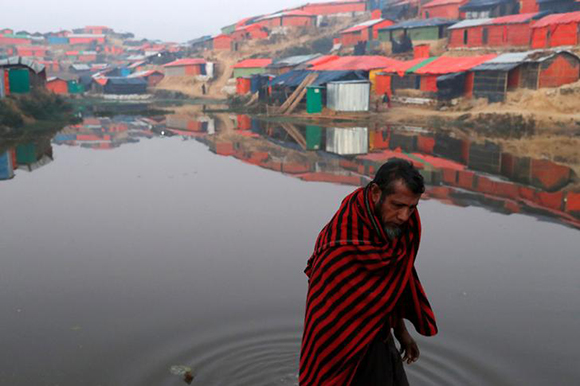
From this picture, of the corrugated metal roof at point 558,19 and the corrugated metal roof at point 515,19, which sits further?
the corrugated metal roof at point 515,19

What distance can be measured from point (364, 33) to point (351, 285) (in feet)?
180

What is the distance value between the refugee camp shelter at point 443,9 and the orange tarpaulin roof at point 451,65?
1710 cm

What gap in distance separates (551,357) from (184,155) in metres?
14.2

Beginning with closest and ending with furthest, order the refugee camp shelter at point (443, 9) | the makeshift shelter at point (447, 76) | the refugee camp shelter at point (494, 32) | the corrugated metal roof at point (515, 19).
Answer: the makeshift shelter at point (447, 76), the corrugated metal roof at point (515, 19), the refugee camp shelter at point (494, 32), the refugee camp shelter at point (443, 9)

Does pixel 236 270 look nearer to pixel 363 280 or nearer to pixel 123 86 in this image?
pixel 363 280

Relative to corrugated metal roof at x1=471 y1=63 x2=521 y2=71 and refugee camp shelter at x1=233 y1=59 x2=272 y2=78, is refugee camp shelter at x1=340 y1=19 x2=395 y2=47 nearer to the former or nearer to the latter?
refugee camp shelter at x1=233 y1=59 x2=272 y2=78

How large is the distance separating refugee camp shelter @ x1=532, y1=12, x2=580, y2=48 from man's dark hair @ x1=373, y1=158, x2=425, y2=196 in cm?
3470

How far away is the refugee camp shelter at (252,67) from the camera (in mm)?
57469

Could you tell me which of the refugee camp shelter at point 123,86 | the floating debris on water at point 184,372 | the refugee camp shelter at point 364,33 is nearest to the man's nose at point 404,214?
the floating debris on water at point 184,372

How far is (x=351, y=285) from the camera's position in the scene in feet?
8.16

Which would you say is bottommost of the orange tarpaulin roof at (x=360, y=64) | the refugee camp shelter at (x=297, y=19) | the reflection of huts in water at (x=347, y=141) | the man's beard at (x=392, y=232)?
the reflection of huts in water at (x=347, y=141)

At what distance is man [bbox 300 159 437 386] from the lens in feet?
7.97

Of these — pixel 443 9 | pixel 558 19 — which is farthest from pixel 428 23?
pixel 558 19

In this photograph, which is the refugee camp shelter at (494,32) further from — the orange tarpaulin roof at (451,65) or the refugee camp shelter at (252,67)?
the refugee camp shelter at (252,67)
